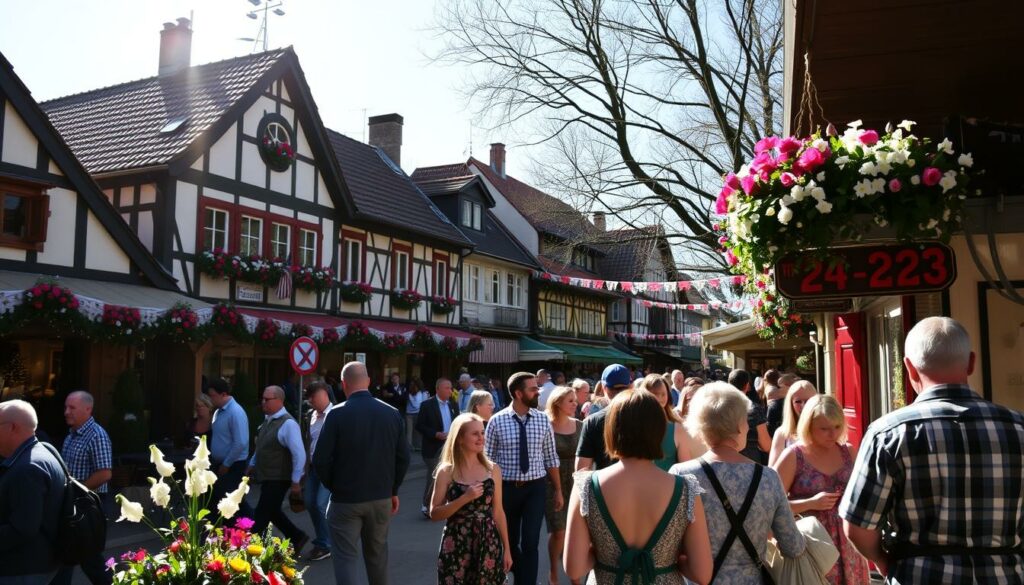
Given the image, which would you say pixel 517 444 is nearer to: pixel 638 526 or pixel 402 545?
pixel 402 545

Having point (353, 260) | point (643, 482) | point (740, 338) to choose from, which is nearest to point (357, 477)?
point (643, 482)

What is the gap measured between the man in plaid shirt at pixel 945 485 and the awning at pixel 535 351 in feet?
99.0

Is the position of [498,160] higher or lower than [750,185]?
higher

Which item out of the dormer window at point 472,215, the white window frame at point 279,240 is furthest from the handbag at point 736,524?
the dormer window at point 472,215

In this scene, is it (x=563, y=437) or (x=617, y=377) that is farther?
(x=563, y=437)

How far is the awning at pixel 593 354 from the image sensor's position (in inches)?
1436

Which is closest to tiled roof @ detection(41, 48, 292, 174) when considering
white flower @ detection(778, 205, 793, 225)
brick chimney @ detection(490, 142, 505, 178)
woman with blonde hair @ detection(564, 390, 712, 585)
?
white flower @ detection(778, 205, 793, 225)

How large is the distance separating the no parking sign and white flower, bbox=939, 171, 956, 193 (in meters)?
10.7

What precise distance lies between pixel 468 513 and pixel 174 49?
21.2 m

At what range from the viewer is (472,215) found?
1230 inches

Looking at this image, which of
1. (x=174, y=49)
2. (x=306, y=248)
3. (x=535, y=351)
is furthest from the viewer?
(x=535, y=351)

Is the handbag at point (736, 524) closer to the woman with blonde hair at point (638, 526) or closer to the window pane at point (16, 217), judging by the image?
the woman with blonde hair at point (638, 526)

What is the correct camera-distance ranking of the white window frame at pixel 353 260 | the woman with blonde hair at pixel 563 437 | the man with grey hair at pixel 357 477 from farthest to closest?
the white window frame at pixel 353 260
the woman with blonde hair at pixel 563 437
the man with grey hair at pixel 357 477

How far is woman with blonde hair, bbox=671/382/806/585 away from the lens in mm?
3477
